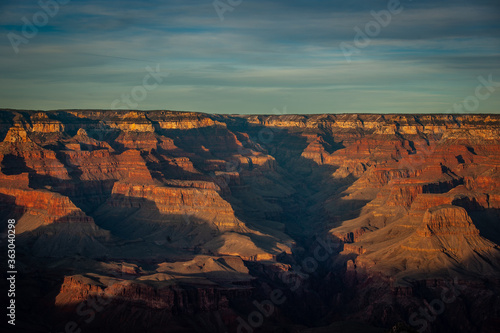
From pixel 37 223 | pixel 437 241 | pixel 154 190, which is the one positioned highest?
pixel 154 190

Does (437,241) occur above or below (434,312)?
above

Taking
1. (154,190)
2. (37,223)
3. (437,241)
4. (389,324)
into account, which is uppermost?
(154,190)

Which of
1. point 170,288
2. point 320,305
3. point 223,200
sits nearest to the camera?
point 170,288

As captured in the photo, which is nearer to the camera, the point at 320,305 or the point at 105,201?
the point at 320,305

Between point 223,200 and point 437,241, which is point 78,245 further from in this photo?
point 437,241

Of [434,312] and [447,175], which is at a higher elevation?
[447,175]

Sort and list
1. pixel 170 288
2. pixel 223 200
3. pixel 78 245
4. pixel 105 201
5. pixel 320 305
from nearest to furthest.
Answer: pixel 170 288 < pixel 320 305 < pixel 78 245 < pixel 223 200 < pixel 105 201

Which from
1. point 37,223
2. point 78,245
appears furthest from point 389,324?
point 37,223

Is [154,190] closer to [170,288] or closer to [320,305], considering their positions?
[320,305]

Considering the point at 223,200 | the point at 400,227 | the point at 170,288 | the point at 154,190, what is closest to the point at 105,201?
the point at 154,190
